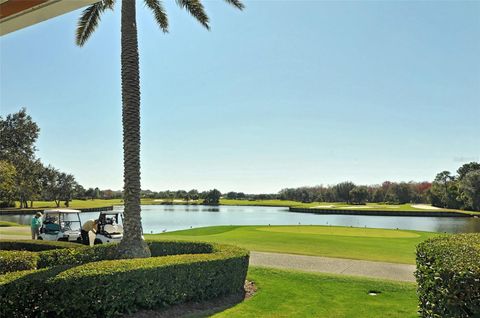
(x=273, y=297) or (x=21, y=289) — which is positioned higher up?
(x=21, y=289)

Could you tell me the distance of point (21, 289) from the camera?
662cm

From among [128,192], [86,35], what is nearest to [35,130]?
[86,35]

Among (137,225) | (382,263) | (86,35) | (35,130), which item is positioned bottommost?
(382,263)

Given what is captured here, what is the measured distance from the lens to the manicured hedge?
411cm

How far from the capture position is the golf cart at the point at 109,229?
1513 centimetres

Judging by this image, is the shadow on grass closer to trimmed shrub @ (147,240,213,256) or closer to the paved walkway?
trimmed shrub @ (147,240,213,256)

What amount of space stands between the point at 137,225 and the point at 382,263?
8.25 metres

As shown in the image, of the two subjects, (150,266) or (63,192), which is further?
(63,192)

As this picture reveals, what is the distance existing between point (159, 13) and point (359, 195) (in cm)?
9821

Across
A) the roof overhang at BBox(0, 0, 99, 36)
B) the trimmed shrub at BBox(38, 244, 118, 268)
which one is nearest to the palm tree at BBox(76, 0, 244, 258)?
the trimmed shrub at BBox(38, 244, 118, 268)

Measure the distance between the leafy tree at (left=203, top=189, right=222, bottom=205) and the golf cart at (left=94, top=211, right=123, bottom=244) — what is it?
10339 cm

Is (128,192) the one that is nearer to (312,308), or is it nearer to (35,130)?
(312,308)

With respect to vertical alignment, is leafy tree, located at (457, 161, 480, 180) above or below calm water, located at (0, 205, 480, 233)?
above

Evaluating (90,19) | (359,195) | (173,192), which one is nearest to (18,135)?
(90,19)
